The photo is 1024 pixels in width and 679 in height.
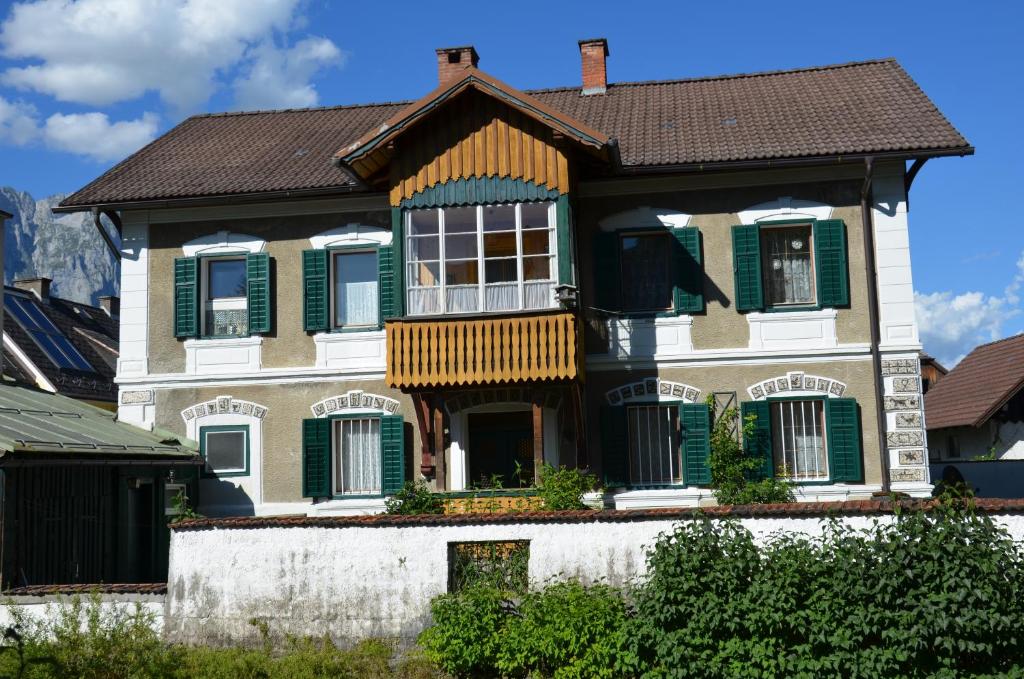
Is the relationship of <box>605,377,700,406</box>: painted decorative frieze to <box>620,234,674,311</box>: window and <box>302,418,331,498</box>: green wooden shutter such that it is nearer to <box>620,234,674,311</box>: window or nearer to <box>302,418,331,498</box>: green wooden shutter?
<box>620,234,674,311</box>: window

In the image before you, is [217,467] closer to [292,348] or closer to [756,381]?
[292,348]

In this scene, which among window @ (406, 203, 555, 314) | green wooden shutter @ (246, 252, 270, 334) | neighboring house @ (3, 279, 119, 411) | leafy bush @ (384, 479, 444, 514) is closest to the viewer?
leafy bush @ (384, 479, 444, 514)

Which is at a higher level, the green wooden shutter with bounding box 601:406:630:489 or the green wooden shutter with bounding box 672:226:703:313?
the green wooden shutter with bounding box 672:226:703:313

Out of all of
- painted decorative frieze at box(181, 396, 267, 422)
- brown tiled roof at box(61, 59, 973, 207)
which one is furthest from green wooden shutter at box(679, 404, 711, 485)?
painted decorative frieze at box(181, 396, 267, 422)

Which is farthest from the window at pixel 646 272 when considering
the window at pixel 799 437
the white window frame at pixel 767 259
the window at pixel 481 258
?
the window at pixel 799 437

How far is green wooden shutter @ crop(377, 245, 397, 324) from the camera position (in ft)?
60.5

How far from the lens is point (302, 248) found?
19.0 metres

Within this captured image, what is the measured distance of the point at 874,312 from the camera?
1775 cm

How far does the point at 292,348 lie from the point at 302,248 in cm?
169

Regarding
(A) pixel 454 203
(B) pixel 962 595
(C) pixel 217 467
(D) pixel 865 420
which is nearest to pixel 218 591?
(C) pixel 217 467

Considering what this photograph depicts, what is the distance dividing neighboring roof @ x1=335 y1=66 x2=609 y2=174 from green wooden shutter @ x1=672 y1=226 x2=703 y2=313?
7.80ft

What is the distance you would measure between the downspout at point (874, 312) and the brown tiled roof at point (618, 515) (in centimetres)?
573

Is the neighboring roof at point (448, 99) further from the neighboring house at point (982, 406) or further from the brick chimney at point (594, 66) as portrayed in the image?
the neighboring house at point (982, 406)

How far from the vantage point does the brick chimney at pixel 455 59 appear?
2109 centimetres
